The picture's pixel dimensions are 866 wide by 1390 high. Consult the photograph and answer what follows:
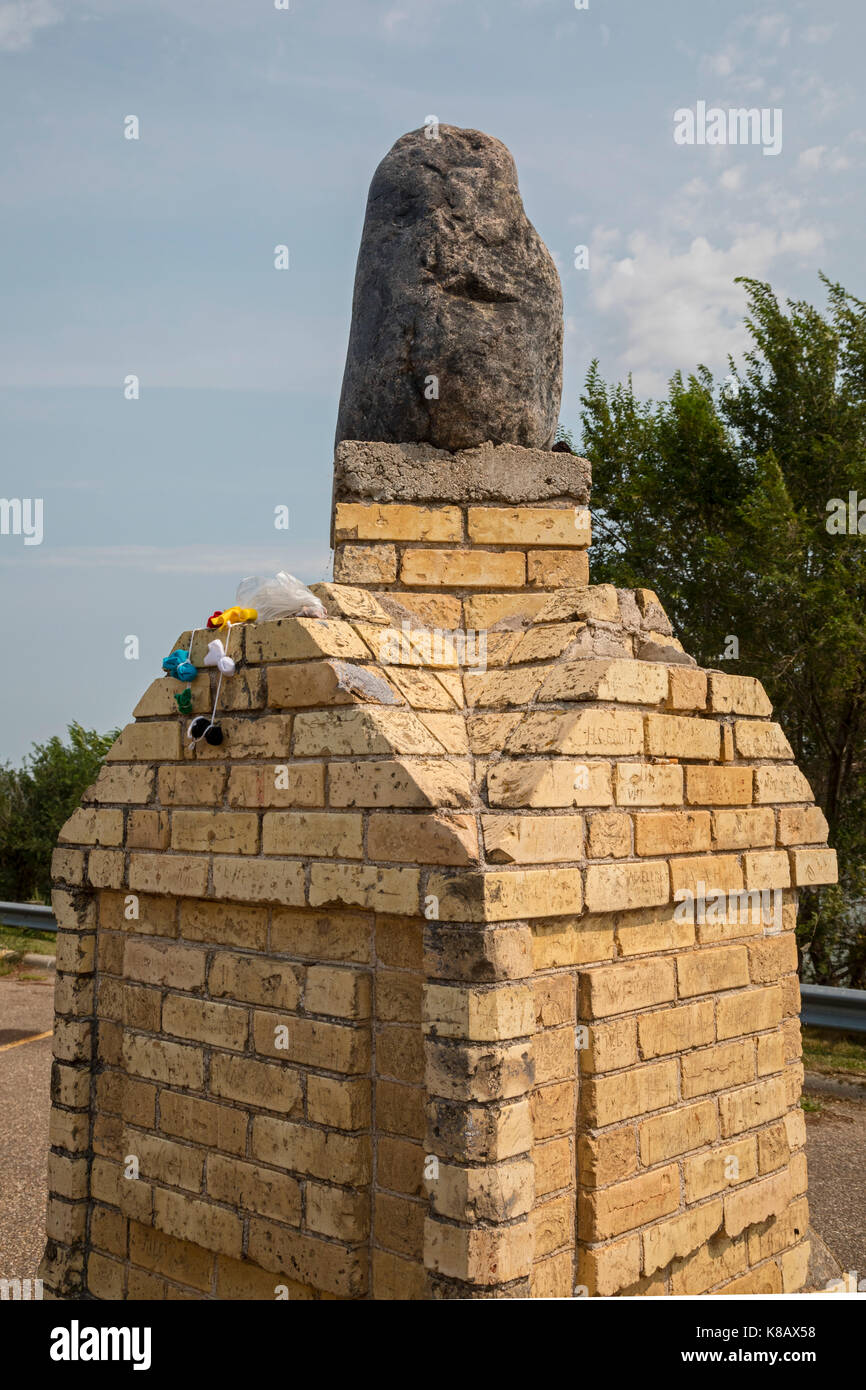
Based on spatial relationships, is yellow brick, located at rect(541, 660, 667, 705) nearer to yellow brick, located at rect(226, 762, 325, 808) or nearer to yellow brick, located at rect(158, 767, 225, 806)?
yellow brick, located at rect(226, 762, 325, 808)

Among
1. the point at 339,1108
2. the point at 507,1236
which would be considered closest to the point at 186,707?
the point at 339,1108

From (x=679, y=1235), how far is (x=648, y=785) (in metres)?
1.56

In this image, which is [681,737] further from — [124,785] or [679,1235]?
[124,785]

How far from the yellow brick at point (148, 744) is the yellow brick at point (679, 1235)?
2422mm

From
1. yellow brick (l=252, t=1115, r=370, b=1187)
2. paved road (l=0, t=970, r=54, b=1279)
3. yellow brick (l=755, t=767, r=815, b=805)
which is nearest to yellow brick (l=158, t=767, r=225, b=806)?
yellow brick (l=252, t=1115, r=370, b=1187)

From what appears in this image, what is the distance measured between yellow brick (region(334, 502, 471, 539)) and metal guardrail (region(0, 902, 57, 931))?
10.9 metres

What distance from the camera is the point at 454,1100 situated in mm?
3111

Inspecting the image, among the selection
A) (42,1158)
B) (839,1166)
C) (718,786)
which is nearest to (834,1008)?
(839,1166)

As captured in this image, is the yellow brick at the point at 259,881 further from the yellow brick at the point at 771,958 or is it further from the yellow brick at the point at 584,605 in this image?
the yellow brick at the point at 771,958

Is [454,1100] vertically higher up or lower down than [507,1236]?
higher up

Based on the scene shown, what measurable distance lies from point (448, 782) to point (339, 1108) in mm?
1111

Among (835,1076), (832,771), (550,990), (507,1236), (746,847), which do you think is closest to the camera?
(507,1236)

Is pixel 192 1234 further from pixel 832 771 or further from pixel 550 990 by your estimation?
pixel 832 771

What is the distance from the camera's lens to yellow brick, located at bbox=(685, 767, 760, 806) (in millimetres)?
3986
